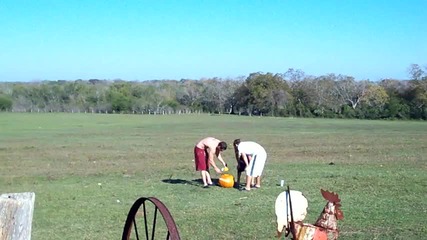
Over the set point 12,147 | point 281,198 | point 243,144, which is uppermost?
point 281,198

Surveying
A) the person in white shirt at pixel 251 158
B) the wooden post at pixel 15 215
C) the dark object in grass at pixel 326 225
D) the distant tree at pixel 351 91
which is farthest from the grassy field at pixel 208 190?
the distant tree at pixel 351 91

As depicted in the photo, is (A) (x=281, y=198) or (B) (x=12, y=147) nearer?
(A) (x=281, y=198)

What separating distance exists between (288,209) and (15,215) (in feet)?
2.84

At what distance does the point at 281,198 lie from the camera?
1.74 metres

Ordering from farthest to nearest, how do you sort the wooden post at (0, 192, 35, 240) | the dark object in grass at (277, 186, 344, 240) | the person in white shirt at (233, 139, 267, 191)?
1. the person in white shirt at (233, 139, 267, 191)
2. the wooden post at (0, 192, 35, 240)
3. the dark object in grass at (277, 186, 344, 240)

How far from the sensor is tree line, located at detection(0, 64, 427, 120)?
263 feet

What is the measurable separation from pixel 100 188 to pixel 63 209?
295 centimetres

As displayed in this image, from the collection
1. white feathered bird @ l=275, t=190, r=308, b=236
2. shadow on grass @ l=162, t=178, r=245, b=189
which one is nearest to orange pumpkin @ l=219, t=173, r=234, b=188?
shadow on grass @ l=162, t=178, r=245, b=189

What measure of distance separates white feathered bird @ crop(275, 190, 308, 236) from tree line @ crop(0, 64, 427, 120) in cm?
7240

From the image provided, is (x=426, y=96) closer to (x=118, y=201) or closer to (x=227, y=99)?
(x=227, y=99)

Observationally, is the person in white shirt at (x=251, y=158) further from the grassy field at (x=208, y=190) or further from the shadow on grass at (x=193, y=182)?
the shadow on grass at (x=193, y=182)

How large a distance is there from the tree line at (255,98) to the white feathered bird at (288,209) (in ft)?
238

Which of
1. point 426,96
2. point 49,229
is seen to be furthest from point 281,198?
point 426,96

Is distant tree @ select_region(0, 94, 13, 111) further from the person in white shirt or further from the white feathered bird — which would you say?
the white feathered bird
